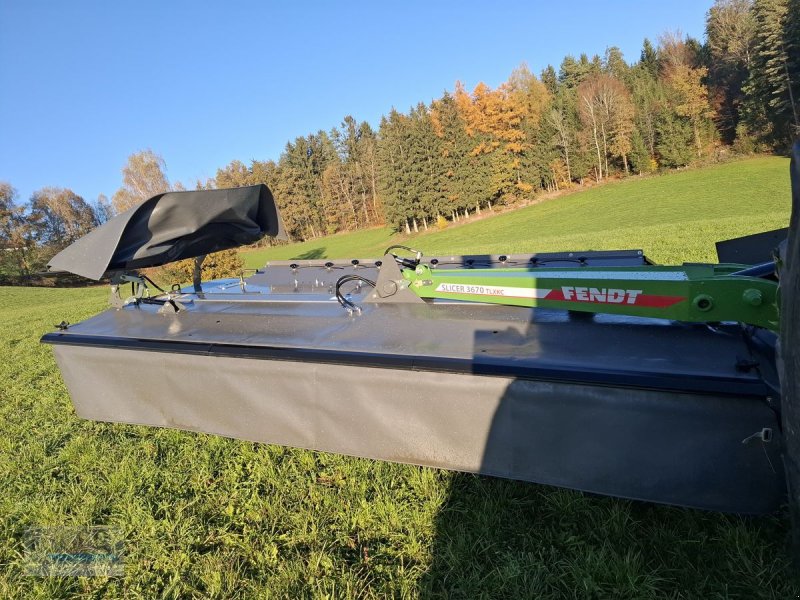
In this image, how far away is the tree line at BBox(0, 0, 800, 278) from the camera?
123 ft

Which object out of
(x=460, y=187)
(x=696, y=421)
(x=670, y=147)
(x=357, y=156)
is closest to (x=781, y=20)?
(x=670, y=147)

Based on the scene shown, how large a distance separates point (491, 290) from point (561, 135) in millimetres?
45200

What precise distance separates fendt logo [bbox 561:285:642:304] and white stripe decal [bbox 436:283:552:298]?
0.40 ft

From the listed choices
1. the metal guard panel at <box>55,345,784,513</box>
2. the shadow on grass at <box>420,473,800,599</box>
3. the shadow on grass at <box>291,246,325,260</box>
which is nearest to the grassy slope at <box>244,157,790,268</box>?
the shadow on grass at <box>291,246,325,260</box>

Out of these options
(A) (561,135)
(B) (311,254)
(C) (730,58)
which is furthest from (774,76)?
(B) (311,254)

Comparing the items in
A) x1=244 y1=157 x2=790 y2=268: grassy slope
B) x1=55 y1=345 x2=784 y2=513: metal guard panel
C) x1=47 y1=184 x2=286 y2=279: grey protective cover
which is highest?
x1=47 y1=184 x2=286 y2=279: grey protective cover

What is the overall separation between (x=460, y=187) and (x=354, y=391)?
40183 mm

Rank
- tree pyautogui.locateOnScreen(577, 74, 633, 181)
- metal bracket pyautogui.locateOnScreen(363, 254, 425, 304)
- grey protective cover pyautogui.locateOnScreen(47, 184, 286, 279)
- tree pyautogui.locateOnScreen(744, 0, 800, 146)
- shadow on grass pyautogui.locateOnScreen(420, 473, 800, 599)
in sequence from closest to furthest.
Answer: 1. shadow on grass pyautogui.locateOnScreen(420, 473, 800, 599)
2. grey protective cover pyautogui.locateOnScreen(47, 184, 286, 279)
3. metal bracket pyautogui.locateOnScreen(363, 254, 425, 304)
4. tree pyautogui.locateOnScreen(744, 0, 800, 146)
5. tree pyautogui.locateOnScreen(577, 74, 633, 181)

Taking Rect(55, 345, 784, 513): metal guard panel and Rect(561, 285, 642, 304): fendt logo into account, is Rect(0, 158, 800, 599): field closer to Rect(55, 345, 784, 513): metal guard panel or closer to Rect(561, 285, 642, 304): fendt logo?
Rect(55, 345, 784, 513): metal guard panel

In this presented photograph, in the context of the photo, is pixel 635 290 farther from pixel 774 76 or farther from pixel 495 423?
pixel 774 76

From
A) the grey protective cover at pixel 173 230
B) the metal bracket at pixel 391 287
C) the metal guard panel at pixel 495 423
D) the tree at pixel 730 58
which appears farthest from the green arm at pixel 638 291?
the tree at pixel 730 58

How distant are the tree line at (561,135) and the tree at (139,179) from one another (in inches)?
3.3

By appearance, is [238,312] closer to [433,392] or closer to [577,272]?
[433,392]

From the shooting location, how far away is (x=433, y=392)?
90.2 inches
